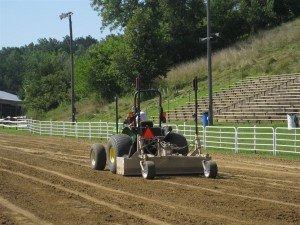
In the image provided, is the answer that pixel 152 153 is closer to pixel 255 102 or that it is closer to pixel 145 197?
pixel 145 197

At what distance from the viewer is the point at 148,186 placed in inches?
493

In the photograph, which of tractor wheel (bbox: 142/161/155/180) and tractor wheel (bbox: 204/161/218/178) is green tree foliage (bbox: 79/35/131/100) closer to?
tractor wheel (bbox: 204/161/218/178)

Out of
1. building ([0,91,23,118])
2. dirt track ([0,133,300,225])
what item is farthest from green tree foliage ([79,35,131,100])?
dirt track ([0,133,300,225])

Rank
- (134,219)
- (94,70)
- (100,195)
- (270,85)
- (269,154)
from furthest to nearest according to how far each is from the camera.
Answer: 1. (94,70)
2. (270,85)
3. (269,154)
4. (100,195)
5. (134,219)

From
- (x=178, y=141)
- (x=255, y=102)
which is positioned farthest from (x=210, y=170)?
(x=255, y=102)

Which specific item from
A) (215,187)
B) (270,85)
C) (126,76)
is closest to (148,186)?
(215,187)

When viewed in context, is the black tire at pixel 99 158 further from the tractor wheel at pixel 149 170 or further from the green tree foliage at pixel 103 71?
the green tree foliage at pixel 103 71

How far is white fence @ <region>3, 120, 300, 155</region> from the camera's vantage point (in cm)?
2291

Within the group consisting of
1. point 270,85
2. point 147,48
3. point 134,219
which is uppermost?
point 147,48

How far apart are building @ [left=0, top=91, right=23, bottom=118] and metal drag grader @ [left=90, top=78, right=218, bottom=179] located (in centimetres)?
7189

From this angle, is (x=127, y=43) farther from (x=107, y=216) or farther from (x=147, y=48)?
(x=107, y=216)

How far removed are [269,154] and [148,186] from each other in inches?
451

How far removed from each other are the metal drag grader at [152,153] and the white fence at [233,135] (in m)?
1.76

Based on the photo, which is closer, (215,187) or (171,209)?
(171,209)
